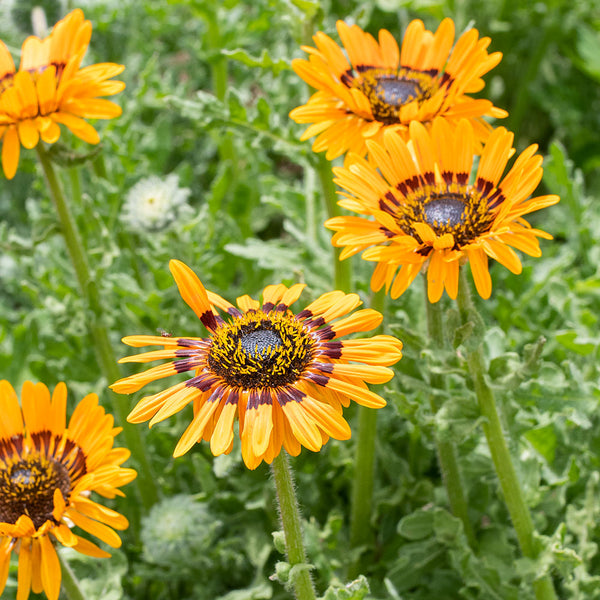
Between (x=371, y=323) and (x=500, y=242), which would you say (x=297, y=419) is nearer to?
(x=371, y=323)

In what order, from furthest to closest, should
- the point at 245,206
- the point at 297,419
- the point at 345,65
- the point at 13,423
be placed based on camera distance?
the point at 245,206 < the point at 345,65 < the point at 13,423 < the point at 297,419

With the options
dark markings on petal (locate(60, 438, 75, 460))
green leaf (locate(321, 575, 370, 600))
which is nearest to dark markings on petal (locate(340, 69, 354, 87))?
dark markings on petal (locate(60, 438, 75, 460))

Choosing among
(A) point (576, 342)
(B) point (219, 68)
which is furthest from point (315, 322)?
(B) point (219, 68)

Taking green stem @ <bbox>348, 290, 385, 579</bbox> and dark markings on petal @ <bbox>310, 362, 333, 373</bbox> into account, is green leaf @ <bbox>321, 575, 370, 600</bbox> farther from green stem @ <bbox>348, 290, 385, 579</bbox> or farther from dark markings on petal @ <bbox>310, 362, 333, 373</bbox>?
green stem @ <bbox>348, 290, 385, 579</bbox>

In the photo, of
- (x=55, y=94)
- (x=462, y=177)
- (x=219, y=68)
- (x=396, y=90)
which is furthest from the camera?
(x=219, y=68)

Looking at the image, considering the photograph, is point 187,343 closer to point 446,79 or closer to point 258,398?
point 258,398

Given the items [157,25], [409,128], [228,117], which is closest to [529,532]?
→ [409,128]
